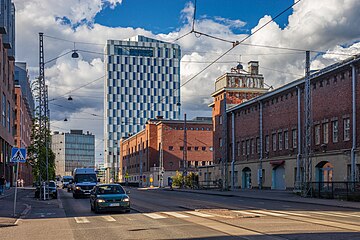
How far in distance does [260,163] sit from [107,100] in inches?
4477

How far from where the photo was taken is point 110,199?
2505cm

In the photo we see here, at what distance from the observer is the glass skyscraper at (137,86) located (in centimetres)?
16988

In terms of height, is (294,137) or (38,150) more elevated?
(294,137)

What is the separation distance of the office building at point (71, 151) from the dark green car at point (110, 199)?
548 ft

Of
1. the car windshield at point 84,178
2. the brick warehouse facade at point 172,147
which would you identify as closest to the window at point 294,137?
the car windshield at point 84,178

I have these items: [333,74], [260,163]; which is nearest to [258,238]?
[333,74]

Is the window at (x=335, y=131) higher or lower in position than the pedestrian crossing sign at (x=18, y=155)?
higher

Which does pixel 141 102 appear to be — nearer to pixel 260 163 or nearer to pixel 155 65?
pixel 155 65

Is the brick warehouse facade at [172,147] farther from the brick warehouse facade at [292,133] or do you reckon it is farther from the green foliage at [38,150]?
the green foliage at [38,150]

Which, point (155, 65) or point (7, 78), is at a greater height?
point (155, 65)

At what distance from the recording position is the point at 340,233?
1505 centimetres

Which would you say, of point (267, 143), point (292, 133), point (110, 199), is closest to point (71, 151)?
point (267, 143)

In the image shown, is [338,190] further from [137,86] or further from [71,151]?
[71,151]

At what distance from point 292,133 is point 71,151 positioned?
5731 inches
